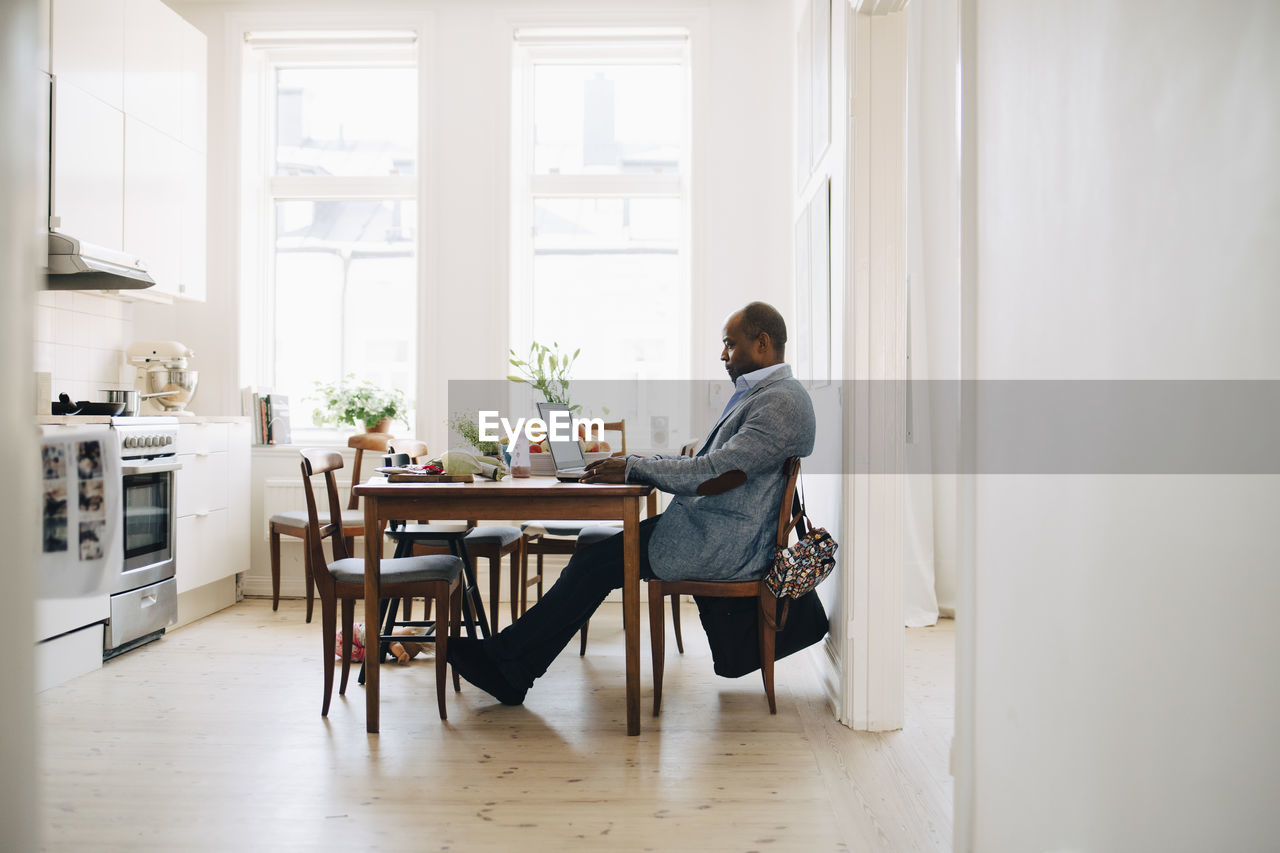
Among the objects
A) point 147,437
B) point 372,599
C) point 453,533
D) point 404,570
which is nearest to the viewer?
point 372,599

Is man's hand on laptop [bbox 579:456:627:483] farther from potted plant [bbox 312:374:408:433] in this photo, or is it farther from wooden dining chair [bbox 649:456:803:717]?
potted plant [bbox 312:374:408:433]

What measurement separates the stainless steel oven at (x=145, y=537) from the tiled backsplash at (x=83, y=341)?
455 millimetres

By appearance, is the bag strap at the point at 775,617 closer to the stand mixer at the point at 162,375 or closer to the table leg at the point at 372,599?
the table leg at the point at 372,599

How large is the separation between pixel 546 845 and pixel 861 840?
2.32 ft

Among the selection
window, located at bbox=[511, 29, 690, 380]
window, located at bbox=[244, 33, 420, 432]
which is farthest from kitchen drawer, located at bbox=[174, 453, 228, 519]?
window, located at bbox=[511, 29, 690, 380]

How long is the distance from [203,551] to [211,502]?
237 mm

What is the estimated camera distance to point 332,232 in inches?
193

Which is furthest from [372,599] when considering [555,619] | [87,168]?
[87,168]

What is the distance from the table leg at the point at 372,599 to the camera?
97.8 inches

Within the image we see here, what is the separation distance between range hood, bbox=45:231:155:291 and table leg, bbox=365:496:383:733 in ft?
5.89

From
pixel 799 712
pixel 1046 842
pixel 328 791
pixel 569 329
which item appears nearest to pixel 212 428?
pixel 569 329

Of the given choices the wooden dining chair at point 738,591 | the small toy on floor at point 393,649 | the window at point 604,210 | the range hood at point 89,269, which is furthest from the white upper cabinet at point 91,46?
the wooden dining chair at point 738,591

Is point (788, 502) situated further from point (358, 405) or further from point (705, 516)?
point (358, 405)

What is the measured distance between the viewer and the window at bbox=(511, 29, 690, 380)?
480cm
